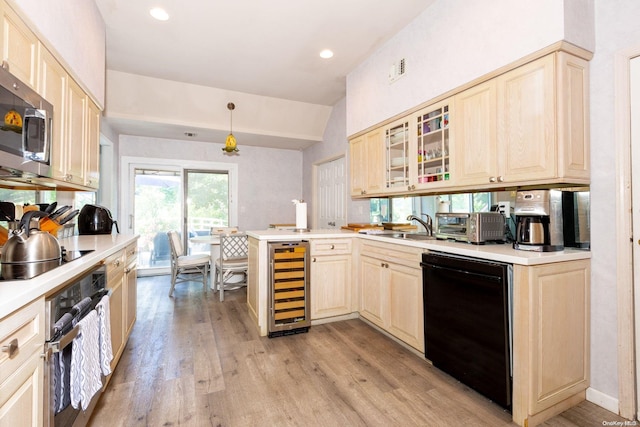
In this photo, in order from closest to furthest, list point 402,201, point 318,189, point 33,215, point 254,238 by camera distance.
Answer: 1. point 33,215
2. point 254,238
3. point 402,201
4. point 318,189

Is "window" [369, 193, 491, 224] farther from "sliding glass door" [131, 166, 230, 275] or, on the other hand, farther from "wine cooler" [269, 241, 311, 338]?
"sliding glass door" [131, 166, 230, 275]

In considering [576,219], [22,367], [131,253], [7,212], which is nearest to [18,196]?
[7,212]

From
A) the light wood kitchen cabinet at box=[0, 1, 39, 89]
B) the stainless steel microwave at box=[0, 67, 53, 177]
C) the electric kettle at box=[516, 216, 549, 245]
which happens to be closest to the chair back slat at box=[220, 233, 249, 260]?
the stainless steel microwave at box=[0, 67, 53, 177]

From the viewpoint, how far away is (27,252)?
1.40 meters

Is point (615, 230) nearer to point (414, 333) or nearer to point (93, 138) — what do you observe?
point (414, 333)

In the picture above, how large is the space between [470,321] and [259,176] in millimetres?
4931

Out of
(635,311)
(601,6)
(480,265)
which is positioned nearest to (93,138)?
(480,265)

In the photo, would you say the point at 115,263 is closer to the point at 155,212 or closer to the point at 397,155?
the point at 397,155

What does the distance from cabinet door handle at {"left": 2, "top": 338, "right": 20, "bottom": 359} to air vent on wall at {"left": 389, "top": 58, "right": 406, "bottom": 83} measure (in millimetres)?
3187

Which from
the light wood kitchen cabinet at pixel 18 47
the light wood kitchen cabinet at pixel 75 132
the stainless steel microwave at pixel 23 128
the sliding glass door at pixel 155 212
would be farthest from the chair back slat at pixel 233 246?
the light wood kitchen cabinet at pixel 18 47

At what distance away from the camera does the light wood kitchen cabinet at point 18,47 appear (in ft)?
4.86

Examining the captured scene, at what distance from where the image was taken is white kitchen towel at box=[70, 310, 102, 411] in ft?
4.28

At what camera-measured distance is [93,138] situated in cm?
280

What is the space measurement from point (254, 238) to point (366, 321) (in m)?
1.44
